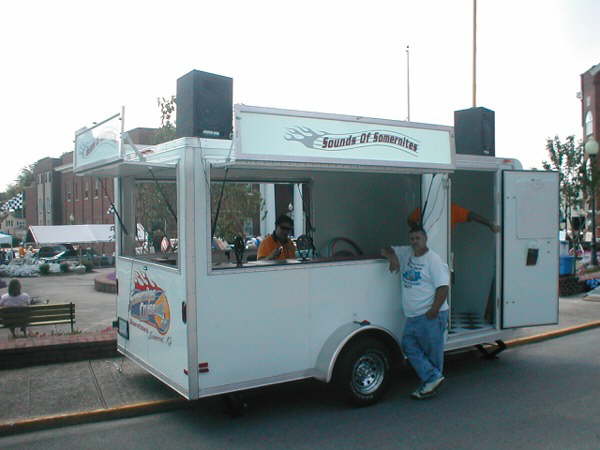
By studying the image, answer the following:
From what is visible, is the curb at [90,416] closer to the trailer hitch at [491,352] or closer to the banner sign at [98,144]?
the banner sign at [98,144]

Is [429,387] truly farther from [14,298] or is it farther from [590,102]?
[590,102]

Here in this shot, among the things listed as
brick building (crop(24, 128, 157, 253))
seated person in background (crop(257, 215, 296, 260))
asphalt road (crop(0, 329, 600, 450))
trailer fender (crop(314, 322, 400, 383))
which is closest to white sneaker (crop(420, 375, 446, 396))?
asphalt road (crop(0, 329, 600, 450))

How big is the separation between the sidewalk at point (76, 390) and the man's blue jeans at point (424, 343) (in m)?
2.31

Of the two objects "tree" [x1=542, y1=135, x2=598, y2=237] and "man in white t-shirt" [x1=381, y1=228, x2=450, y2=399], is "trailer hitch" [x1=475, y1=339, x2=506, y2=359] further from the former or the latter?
"tree" [x1=542, y1=135, x2=598, y2=237]

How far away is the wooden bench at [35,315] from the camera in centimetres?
851

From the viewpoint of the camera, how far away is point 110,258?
35500 mm

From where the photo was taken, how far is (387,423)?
5035 mm

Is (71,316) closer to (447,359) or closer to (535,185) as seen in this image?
(447,359)

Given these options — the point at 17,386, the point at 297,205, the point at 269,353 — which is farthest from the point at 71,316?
the point at 269,353

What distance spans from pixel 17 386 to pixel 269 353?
9.23 feet

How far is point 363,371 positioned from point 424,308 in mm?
836

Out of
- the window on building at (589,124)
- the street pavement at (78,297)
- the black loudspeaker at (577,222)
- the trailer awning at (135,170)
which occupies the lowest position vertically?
the street pavement at (78,297)

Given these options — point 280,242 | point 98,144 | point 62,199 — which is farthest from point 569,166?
point 62,199

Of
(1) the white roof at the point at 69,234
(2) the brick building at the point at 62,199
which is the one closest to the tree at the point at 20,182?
(2) the brick building at the point at 62,199
